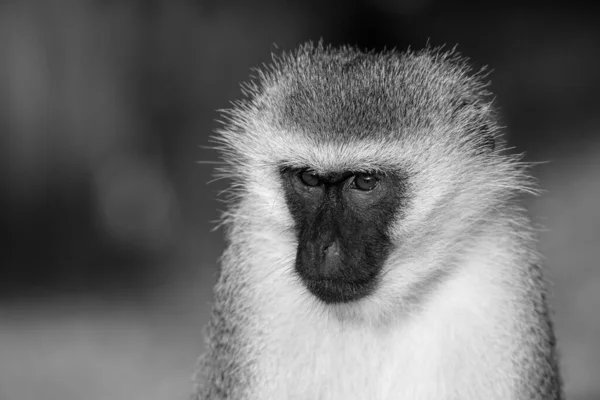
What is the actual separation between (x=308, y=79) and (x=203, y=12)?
5.22 meters

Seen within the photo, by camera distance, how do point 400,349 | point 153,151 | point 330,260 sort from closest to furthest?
1. point 330,260
2. point 400,349
3. point 153,151

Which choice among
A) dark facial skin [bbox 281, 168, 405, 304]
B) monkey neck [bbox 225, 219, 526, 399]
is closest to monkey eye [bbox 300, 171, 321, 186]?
dark facial skin [bbox 281, 168, 405, 304]

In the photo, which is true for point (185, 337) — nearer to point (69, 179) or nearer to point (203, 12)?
point (69, 179)

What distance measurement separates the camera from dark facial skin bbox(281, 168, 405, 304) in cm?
373

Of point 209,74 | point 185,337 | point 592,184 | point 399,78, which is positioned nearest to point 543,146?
point 592,184

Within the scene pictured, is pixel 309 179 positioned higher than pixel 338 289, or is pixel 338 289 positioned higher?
pixel 309 179

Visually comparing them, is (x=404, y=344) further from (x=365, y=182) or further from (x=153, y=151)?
(x=153, y=151)

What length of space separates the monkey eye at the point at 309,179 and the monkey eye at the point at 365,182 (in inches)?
7.5

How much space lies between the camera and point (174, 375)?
8125 mm

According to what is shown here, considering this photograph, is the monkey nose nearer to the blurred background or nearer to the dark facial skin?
the dark facial skin

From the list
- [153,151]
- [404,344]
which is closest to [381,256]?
[404,344]

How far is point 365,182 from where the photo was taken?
154 inches

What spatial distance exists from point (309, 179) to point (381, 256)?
50 cm

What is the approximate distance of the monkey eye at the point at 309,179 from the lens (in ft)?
13.1
